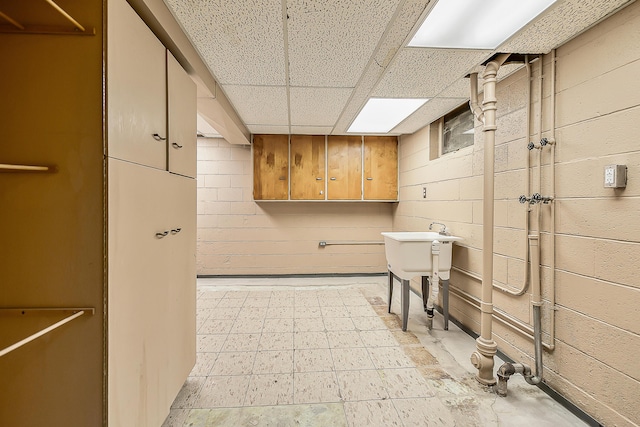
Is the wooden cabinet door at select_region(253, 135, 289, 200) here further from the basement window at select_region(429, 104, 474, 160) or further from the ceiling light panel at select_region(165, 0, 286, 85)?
the basement window at select_region(429, 104, 474, 160)

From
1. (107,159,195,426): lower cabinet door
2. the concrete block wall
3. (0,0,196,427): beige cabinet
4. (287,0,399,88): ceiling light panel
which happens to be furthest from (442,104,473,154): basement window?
(0,0,196,427): beige cabinet

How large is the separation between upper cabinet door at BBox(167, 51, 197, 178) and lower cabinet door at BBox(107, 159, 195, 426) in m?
0.11

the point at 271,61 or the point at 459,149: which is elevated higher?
the point at 271,61

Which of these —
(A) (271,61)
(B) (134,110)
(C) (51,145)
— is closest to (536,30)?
(A) (271,61)

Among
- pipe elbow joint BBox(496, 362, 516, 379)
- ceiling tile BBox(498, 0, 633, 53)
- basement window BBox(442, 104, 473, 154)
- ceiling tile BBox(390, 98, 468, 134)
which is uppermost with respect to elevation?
ceiling tile BBox(390, 98, 468, 134)

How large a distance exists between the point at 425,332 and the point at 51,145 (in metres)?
2.88

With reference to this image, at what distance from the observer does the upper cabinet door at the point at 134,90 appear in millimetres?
971

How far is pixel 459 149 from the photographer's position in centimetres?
271

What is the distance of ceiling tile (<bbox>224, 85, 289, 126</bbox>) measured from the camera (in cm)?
233

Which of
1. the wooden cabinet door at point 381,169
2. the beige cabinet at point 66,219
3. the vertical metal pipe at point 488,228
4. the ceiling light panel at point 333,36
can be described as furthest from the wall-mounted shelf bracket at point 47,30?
the wooden cabinet door at point 381,169

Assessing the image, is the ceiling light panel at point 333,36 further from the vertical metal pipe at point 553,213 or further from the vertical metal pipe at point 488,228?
the vertical metal pipe at point 553,213

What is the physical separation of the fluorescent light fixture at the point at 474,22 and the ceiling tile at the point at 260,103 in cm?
122

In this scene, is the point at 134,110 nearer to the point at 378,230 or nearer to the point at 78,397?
the point at 78,397

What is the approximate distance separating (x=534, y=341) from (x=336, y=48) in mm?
2307
